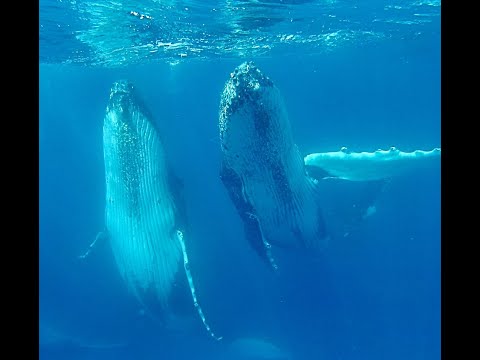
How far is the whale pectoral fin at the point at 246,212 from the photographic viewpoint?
11.6 m

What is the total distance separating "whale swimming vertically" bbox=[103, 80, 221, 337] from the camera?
13141mm

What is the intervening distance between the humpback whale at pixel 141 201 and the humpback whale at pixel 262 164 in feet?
8.04

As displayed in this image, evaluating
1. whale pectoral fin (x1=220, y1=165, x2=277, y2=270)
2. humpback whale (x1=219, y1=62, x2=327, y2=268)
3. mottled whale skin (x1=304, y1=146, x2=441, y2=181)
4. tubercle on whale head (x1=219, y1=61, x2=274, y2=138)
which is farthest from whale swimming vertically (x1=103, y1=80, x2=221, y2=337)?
mottled whale skin (x1=304, y1=146, x2=441, y2=181)

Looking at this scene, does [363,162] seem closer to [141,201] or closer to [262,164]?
[262,164]

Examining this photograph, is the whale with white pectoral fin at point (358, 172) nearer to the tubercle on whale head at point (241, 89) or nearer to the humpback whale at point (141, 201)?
the tubercle on whale head at point (241, 89)

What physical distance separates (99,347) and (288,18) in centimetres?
1686

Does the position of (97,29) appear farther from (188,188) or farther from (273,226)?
(273,226)

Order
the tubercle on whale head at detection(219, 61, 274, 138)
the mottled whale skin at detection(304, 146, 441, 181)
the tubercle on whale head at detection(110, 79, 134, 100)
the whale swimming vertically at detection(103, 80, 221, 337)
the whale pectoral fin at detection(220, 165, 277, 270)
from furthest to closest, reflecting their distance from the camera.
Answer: the mottled whale skin at detection(304, 146, 441, 181)
the tubercle on whale head at detection(110, 79, 134, 100)
the whale swimming vertically at detection(103, 80, 221, 337)
the whale pectoral fin at detection(220, 165, 277, 270)
the tubercle on whale head at detection(219, 61, 274, 138)

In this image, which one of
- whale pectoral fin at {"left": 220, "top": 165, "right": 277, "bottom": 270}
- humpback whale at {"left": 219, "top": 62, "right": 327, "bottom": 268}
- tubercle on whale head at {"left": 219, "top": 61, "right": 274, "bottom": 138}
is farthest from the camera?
whale pectoral fin at {"left": 220, "top": 165, "right": 277, "bottom": 270}

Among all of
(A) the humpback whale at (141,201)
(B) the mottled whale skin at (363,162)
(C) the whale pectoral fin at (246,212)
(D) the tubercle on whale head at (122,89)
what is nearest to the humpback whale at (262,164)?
(C) the whale pectoral fin at (246,212)

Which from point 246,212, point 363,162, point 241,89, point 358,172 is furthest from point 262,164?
point 358,172

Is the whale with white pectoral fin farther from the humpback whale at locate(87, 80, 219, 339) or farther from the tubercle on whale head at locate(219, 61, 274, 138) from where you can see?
the humpback whale at locate(87, 80, 219, 339)

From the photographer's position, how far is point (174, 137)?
Result: 1916 cm
